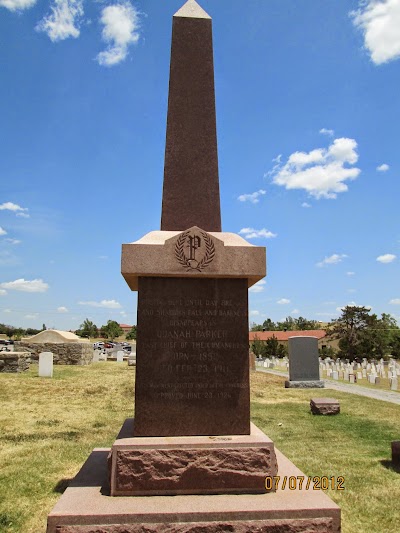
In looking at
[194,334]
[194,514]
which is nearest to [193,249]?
[194,334]

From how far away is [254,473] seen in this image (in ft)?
12.7

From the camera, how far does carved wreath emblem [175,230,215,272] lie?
4336mm

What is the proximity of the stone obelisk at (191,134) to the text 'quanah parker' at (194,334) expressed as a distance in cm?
130

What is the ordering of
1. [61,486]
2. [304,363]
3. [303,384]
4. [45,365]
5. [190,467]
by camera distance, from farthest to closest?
[304,363] → [303,384] → [45,365] → [61,486] → [190,467]

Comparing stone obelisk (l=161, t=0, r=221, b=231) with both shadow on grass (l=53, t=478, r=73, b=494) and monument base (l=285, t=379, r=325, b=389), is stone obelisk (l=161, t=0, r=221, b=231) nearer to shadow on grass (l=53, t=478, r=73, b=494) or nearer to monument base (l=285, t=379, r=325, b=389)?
shadow on grass (l=53, t=478, r=73, b=494)

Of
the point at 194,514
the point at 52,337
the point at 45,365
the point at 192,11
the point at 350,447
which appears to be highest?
the point at 192,11

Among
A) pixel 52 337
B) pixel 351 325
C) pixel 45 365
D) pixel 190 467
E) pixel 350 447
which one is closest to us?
pixel 190 467

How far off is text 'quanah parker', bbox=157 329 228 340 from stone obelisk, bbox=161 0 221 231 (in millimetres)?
1297

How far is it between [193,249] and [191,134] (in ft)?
5.48

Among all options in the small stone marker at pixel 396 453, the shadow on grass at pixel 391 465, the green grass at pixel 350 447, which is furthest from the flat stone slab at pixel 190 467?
the small stone marker at pixel 396 453

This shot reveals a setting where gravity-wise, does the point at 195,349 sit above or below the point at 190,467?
above

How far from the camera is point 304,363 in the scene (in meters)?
17.8

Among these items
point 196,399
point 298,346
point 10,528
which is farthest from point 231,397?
point 298,346

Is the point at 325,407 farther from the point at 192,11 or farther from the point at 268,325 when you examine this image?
the point at 268,325
